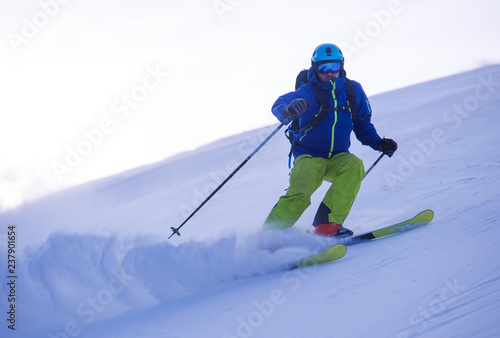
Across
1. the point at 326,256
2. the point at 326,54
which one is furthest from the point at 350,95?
the point at 326,256

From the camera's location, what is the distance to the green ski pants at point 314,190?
379cm

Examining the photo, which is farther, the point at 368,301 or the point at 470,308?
the point at 368,301

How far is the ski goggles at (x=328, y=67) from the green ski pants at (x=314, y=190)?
31.5 inches

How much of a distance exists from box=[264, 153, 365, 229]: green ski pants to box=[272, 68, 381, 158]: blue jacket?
120 millimetres

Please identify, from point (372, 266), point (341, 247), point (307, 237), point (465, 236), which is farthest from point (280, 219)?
point (465, 236)

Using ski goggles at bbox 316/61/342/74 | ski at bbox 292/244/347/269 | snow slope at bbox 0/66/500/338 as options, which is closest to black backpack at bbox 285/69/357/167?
ski goggles at bbox 316/61/342/74

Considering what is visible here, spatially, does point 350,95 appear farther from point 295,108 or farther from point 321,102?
point 295,108

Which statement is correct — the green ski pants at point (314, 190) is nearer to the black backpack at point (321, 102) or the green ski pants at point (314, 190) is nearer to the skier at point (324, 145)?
the skier at point (324, 145)

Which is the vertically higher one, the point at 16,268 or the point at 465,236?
the point at 16,268

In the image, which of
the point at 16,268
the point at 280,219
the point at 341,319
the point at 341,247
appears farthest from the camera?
the point at 280,219

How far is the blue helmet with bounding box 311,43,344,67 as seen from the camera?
405 cm

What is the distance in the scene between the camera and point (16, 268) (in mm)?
3537

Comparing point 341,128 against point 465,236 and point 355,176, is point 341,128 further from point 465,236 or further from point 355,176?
point 465,236

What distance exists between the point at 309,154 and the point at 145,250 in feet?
5.81
